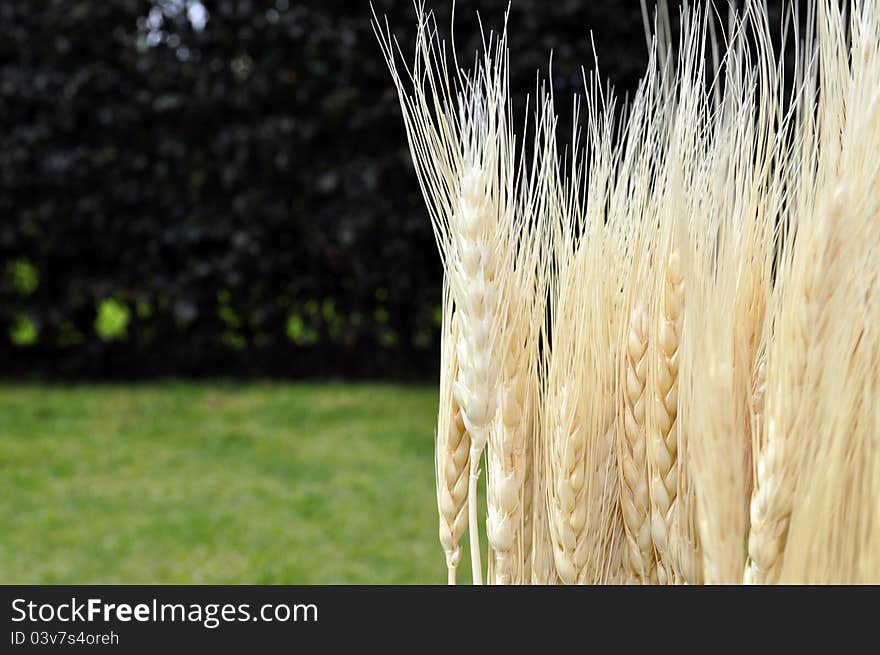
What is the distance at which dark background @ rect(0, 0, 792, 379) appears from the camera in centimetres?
430

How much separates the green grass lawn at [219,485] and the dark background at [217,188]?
346 mm

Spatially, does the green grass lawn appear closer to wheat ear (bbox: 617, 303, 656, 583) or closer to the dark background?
the dark background

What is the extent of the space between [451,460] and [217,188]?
4.10 meters

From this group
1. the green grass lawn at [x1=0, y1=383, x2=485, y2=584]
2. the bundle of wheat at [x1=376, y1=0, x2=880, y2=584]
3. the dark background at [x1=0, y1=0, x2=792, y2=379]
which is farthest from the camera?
the dark background at [x1=0, y1=0, x2=792, y2=379]

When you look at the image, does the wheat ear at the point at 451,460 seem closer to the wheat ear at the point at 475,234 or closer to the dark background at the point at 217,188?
the wheat ear at the point at 475,234

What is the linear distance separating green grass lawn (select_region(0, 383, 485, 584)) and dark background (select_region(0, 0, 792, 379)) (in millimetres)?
346

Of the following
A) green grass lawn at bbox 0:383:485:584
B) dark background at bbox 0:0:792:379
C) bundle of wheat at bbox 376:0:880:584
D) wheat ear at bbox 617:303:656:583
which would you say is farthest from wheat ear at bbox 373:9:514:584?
dark background at bbox 0:0:792:379

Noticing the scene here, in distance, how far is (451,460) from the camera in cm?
70

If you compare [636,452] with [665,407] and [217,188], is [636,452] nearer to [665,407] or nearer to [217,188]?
[665,407]

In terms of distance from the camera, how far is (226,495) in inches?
138

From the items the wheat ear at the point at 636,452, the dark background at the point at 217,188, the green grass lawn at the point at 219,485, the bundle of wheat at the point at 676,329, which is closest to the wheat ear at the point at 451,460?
the bundle of wheat at the point at 676,329

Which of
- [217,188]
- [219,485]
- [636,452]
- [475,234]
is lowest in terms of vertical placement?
[636,452]

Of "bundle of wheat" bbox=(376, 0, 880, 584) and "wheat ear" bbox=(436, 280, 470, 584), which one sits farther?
"wheat ear" bbox=(436, 280, 470, 584)

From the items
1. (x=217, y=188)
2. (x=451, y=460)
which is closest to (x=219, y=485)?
(x=217, y=188)
